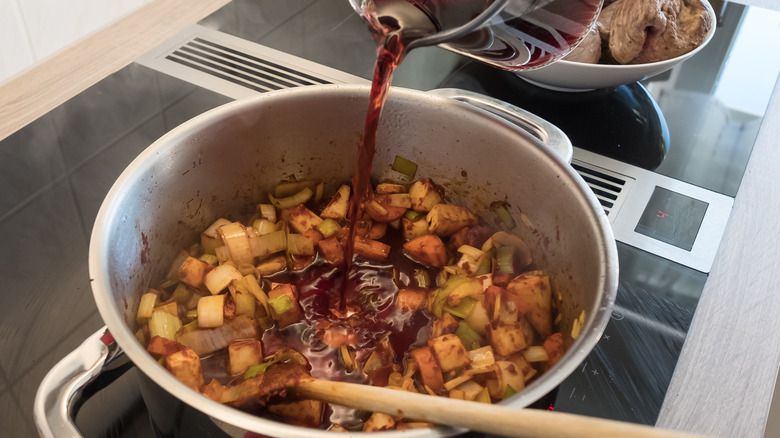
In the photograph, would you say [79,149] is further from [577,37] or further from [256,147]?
[577,37]

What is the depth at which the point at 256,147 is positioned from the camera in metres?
0.90

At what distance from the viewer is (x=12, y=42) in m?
1.22

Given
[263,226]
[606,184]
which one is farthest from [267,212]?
[606,184]

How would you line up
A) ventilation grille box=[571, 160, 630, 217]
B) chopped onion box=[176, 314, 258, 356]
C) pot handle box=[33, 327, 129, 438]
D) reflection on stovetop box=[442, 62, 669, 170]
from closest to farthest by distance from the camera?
1. pot handle box=[33, 327, 129, 438]
2. chopped onion box=[176, 314, 258, 356]
3. ventilation grille box=[571, 160, 630, 217]
4. reflection on stovetop box=[442, 62, 669, 170]

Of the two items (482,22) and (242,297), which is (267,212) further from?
(482,22)

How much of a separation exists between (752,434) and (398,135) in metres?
0.58

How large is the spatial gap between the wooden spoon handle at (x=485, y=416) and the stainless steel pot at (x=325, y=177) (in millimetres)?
112

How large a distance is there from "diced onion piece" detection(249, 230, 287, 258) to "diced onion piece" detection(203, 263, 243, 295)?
2.4 inches

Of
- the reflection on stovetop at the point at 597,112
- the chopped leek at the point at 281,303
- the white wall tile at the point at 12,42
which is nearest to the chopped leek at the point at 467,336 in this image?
the chopped leek at the point at 281,303

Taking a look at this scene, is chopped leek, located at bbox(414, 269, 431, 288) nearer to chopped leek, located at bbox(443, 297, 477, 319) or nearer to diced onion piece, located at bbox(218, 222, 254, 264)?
chopped leek, located at bbox(443, 297, 477, 319)

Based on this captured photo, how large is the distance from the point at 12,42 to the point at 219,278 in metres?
0.75

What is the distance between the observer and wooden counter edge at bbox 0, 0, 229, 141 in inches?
44.7

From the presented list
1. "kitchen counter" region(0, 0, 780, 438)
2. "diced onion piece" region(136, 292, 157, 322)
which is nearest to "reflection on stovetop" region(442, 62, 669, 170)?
"kitchen counter" region(0, 0, 780, 438)

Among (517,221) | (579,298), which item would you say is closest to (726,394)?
(579,298)
